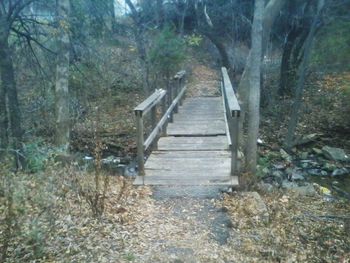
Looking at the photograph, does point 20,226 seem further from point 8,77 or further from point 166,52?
point 166,52

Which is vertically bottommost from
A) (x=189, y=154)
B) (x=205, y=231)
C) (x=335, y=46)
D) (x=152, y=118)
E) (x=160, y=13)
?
(x=205, y=231)

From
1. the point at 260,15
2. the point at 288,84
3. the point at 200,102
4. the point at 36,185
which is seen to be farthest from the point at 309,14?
the point at 36,185

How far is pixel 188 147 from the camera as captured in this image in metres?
8.48

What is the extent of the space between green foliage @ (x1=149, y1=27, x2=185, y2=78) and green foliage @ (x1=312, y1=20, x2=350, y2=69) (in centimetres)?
613

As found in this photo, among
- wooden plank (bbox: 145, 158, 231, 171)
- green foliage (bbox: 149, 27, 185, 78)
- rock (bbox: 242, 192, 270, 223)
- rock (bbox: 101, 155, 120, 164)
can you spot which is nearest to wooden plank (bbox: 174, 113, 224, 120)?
rock (bbox: 101, 155, 120, 164)

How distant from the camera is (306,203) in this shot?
296 inches

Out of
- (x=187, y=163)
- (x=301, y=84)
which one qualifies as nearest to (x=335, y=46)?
→ (x=301, y=84)

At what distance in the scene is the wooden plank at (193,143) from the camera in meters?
8.40

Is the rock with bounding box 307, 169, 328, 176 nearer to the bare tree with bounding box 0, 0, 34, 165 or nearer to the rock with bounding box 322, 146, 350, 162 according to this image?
the rock with bounding box 322, 146, 350, 162

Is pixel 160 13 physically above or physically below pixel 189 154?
above

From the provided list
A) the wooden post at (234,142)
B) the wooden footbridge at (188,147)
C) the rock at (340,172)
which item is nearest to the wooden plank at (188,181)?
the wooden footbridge at (188,147)

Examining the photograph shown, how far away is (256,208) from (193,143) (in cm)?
343

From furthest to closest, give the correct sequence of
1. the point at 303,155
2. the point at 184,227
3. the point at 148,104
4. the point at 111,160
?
the point at 303,155 < the point at 111,160 < the point at 148,104 < the point at 184,227

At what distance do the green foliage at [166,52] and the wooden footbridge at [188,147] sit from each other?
426cm
